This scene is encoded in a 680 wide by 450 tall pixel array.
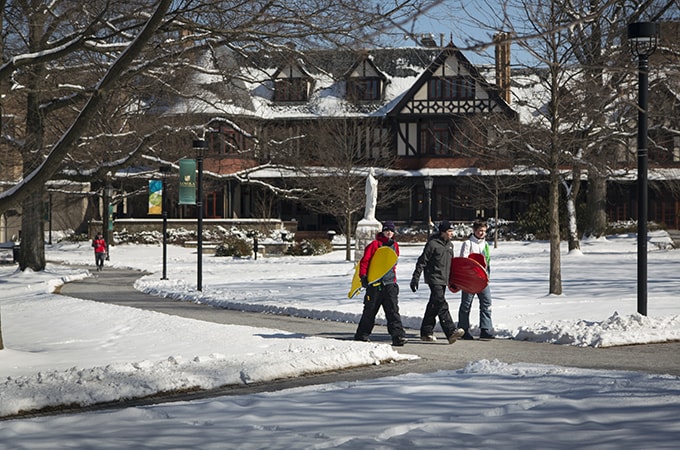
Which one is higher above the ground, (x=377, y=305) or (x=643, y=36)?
(x=643, y=36)

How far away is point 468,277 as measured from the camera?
1302 cm

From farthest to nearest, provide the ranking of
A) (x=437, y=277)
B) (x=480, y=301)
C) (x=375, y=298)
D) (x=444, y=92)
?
(x=444, y=92) < (x=480, y=301) < (x=437, y=277) < (x=375, y=298)

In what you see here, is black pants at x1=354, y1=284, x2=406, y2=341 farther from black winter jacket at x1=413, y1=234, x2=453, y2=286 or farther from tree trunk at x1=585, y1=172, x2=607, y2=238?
tree trunk at x1=585, y1=172, x2=607, y2=238

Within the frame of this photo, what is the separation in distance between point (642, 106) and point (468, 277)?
3482 mm

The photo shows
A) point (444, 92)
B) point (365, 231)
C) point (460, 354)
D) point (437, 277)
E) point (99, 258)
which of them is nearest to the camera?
point (460, 354)

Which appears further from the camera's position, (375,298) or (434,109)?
(434,109)

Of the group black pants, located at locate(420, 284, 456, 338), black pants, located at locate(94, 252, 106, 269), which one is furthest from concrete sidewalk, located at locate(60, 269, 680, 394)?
black pants, located at locate(94, 252, 106, 269)

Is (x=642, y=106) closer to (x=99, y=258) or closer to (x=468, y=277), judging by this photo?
(x=468, y=277)

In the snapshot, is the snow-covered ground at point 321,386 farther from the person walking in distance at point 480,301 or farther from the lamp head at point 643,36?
the lamp head at point 643,36

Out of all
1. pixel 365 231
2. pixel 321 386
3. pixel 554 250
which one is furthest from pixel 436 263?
pixel 365 231

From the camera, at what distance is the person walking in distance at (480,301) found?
13.0 meters

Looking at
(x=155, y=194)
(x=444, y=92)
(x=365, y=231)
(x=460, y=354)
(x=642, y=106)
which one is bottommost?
(x=460, y=354)

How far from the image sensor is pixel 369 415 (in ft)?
22.6

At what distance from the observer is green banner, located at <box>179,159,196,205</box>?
78.2 ft
